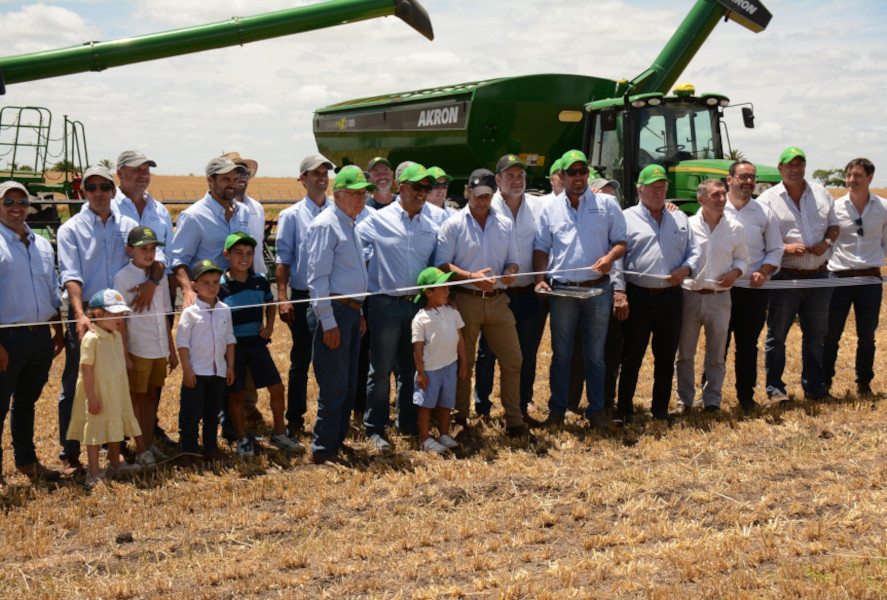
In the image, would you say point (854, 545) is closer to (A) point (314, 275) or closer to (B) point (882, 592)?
(B) point (882, 592)

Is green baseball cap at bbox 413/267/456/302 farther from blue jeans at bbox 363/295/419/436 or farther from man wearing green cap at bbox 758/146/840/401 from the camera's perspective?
man wearing green cap at bbox 758/146/840/401

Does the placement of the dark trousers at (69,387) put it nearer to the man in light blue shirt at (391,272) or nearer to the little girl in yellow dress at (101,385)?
the little girl in yellow dress at (101,385)

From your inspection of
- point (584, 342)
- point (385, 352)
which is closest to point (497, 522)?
point (385, 352)

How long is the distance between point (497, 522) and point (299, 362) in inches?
105

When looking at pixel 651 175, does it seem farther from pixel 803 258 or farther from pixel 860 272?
pixel 860 272

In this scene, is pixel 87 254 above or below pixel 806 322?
above

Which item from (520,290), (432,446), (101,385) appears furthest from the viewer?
(520,290)

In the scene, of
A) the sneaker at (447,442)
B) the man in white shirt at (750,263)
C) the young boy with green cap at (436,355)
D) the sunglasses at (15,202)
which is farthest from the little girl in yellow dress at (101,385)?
the man in white shirt at (750,263)

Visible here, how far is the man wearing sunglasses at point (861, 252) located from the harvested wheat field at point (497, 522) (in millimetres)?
1111

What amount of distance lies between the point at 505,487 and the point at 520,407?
176 cm

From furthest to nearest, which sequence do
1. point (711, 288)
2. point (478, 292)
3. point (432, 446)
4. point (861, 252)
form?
point (861, 252) < point (711, 288) < point (478, 292) < point (432, 446)

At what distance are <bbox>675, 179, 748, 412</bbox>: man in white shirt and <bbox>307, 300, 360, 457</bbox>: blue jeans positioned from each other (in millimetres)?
2909

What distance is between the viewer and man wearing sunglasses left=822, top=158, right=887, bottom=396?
296 inches

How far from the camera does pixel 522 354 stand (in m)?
7.20
